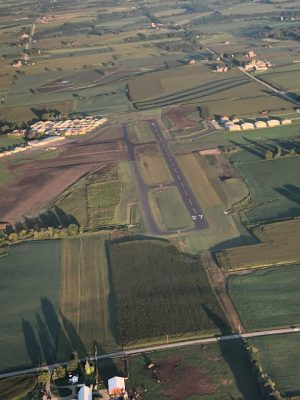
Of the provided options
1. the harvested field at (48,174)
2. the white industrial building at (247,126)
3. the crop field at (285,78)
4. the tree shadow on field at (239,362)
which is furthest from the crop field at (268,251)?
the crop field at (285,78)

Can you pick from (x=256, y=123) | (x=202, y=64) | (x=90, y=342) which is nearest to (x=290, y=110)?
(x=256, y=123)

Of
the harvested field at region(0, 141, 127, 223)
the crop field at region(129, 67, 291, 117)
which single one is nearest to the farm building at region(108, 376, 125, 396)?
the harvested field at region(0, 141, 127, 223)

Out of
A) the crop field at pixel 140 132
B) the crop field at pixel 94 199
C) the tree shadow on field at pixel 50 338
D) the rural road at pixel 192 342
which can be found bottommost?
the rural road at pixel 192 342

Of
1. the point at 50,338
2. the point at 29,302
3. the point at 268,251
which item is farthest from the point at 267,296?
the point at 29,302

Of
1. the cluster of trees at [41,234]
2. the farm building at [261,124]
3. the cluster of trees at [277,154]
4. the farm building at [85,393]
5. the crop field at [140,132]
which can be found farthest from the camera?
the farm building at [261,124]

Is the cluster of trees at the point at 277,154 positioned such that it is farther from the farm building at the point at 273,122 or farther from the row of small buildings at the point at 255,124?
the farm building at the point at 273,122

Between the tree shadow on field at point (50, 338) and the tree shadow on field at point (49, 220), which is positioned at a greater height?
the tree shadow on field at point (49, 220)

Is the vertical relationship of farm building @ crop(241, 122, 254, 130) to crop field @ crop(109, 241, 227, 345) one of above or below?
above

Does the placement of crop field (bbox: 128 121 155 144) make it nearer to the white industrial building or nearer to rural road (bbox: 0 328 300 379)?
the white industrial building
